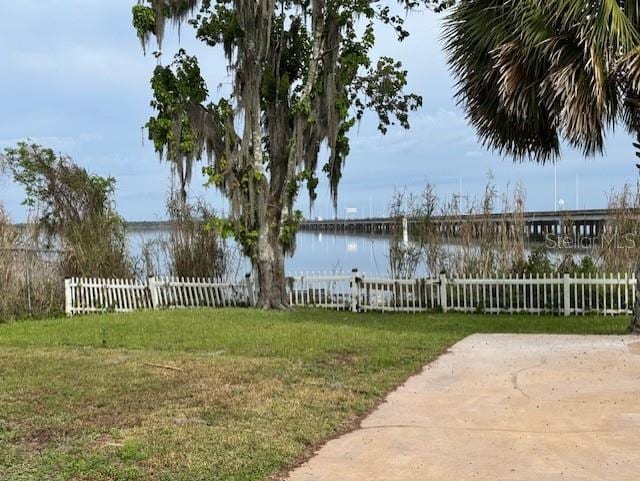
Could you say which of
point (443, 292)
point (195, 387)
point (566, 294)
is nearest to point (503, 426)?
point (195, 387)

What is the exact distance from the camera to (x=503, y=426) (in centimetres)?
550

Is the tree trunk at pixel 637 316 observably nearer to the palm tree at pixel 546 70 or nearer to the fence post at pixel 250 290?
the palm tree at pixel 546 70

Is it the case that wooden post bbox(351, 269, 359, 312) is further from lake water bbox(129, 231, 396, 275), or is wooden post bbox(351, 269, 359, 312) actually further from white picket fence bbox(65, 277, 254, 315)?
white picket fence bbox(65, 277, 254, 315)

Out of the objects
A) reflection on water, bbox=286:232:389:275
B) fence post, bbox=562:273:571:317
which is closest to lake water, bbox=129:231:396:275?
reflection on water, bbox=286:232:389:275

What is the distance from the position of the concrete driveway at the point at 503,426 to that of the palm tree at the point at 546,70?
3.49 m

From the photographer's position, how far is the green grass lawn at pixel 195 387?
15.6ft

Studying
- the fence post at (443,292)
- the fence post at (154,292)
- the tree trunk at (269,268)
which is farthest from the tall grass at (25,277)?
the fence post at (443,292)

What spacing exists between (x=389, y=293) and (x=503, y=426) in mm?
9951

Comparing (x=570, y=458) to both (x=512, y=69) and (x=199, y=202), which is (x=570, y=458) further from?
(x=199, y=202)

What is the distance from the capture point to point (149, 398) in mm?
6480

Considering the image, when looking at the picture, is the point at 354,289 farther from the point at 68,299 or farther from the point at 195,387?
the point at 195,387

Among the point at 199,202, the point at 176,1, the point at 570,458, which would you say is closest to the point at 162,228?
the point at 199,202

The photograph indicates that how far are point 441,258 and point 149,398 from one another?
35.4 feet

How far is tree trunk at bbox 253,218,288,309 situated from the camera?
1487 centimetres
